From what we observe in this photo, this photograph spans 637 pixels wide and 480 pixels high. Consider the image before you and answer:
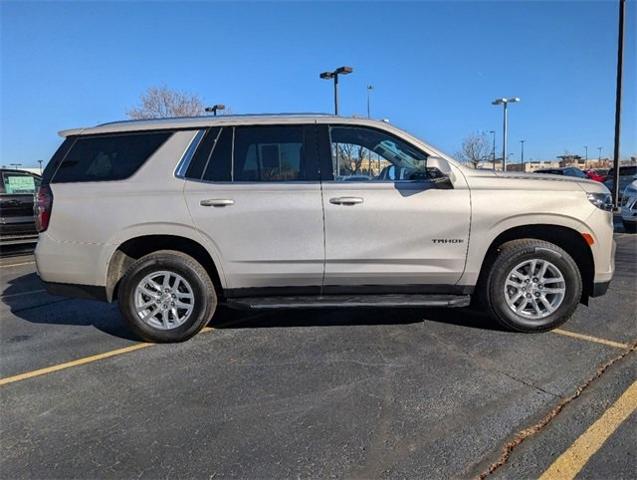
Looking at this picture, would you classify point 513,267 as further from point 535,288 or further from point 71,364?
point 71,364

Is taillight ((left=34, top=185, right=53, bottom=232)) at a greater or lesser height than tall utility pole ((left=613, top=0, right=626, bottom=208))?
lesser

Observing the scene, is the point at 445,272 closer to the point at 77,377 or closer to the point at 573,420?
the point at 573,420

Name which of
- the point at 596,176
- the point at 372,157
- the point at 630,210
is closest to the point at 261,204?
the point at 372,157

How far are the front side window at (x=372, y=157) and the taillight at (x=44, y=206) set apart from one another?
98.5 inches

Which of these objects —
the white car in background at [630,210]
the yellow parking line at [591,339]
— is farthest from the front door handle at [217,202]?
the white car in background at [630,210]

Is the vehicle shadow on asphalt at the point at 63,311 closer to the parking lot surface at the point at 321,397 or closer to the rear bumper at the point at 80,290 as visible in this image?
the parking lot surface at the point at 321,397

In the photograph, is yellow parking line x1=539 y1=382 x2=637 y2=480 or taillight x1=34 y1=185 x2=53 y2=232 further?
taillight x1=34 y1=185 x2=53 y2=232

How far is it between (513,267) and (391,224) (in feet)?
3.71

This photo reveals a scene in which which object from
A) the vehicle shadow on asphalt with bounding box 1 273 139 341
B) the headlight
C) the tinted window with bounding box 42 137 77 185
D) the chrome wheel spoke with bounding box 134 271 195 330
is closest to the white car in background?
the headlight

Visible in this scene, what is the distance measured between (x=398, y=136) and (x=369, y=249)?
104cm

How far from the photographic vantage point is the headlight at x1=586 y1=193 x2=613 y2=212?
4273 millimetres

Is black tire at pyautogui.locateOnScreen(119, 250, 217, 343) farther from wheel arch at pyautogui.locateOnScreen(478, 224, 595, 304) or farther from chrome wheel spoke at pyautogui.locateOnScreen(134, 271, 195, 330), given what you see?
wheel arch at pyautogui.locateOnScreen(478, 224, 595, 304)

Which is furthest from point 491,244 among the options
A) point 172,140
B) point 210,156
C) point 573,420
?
point 172,140

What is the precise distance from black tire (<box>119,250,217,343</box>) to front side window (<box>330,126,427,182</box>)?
1.47 meters
